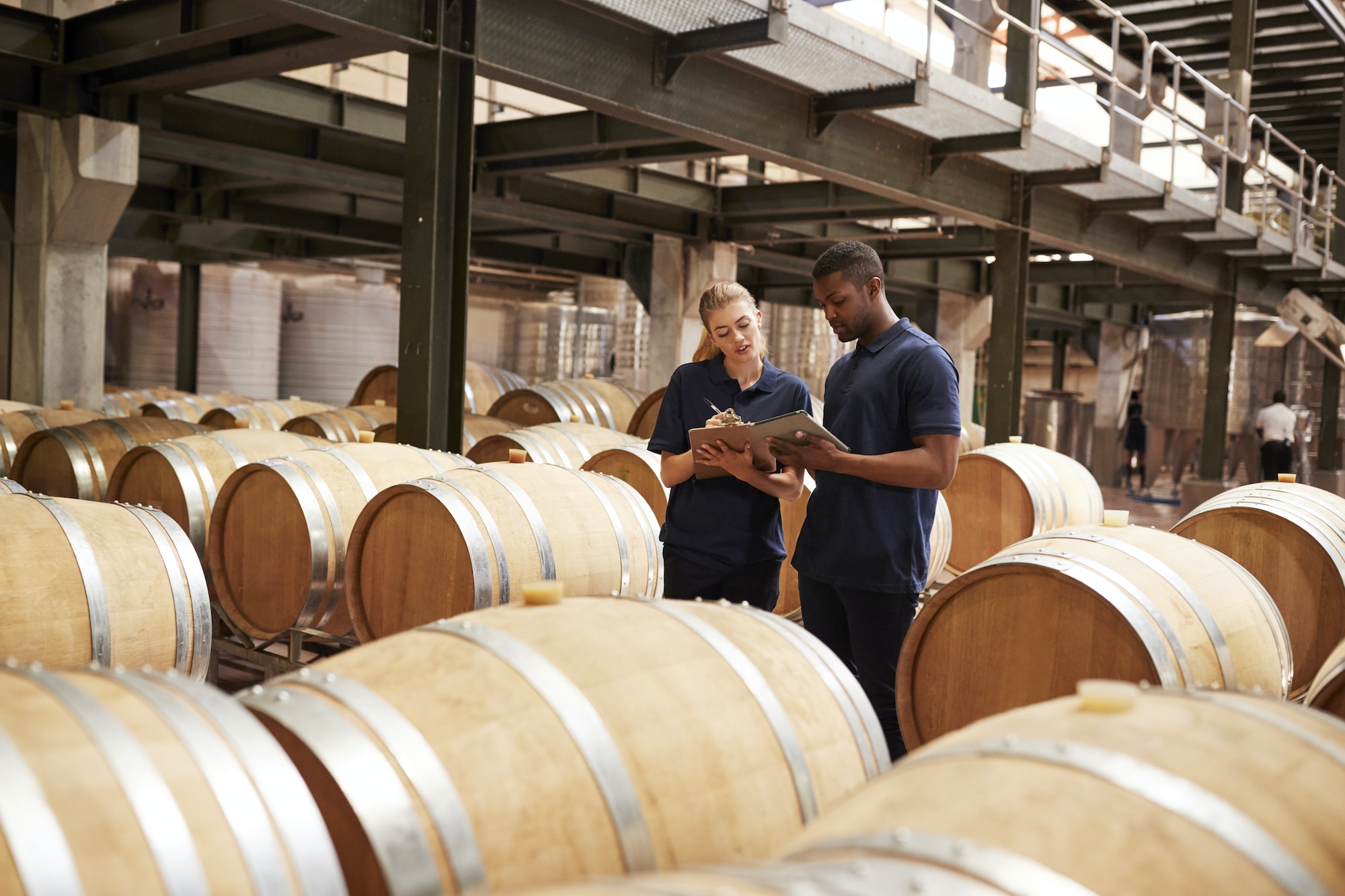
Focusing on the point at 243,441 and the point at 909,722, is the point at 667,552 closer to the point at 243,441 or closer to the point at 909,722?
the point at 909,722

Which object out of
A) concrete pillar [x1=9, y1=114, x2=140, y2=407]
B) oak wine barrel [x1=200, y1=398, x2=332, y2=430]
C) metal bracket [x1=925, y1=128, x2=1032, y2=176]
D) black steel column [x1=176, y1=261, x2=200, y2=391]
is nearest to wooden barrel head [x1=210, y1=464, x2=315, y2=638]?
oak wine barrel [x1=200, y1=398, x2=332, y2=430]

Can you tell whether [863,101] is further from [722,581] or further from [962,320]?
[962,320]

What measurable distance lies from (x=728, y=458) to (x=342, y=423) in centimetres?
532

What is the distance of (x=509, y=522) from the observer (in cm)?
369

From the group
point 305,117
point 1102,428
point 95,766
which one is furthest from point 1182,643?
point 1102,428

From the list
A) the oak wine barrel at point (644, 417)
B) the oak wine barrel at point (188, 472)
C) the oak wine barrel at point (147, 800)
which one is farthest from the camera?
the oak wine barrel at point (644, 417)

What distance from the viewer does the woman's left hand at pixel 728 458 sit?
116 inches

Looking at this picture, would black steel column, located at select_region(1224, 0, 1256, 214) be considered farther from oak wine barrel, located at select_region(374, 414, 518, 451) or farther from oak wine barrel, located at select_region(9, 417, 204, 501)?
oak wine barrel, located at select_region(9, 417, 204, 501)

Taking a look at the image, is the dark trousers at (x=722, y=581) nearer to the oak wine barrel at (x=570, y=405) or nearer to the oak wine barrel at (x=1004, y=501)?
the oak wine barrel at (x=1004, y=501)

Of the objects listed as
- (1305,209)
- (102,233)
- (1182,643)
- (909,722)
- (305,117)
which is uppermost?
(1305,209)

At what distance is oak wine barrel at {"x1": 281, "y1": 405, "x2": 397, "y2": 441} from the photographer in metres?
7.56

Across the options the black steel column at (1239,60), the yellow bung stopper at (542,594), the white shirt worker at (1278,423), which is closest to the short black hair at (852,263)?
the yellow bung stopper at (542,594)

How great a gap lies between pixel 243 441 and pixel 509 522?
2.21m

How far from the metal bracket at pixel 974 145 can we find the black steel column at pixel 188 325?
1209cm
